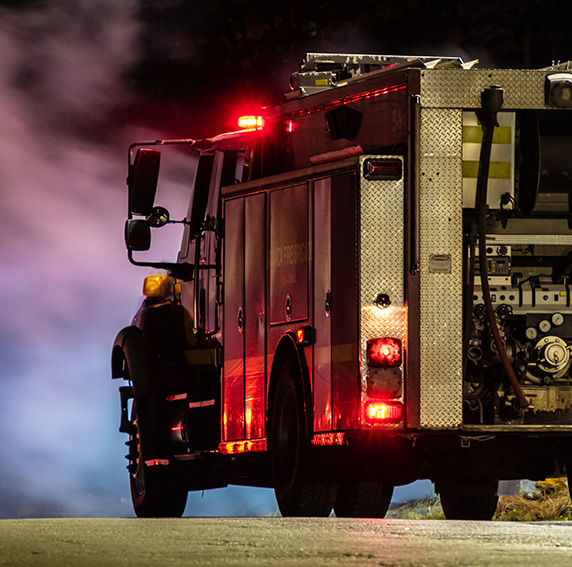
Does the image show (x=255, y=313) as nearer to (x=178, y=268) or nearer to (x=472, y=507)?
(x=178, y=268)

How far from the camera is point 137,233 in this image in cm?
1177

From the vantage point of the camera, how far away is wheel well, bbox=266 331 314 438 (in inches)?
384

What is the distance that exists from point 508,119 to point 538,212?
66 cm

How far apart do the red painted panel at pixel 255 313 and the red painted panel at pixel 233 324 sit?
10 cm

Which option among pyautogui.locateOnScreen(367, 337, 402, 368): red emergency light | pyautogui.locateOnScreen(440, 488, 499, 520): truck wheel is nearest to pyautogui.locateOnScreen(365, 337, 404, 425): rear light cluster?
pyautogui.locateOnScreen(367, 337, 402, 368): red emergency light

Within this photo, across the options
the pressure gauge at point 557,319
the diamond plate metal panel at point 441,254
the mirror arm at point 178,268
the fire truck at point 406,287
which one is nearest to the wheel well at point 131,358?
the mirror arm at point 178,268

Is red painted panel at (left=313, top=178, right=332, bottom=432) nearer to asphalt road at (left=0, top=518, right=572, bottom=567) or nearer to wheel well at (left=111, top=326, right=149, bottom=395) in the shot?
asphalt road at (left=0, top=518, right=572, bottom=567)

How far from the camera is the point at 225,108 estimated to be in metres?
21.7

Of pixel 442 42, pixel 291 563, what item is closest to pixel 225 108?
pixel 442 42

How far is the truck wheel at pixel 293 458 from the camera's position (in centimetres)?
984

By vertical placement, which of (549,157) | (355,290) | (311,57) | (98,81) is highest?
(98,81)

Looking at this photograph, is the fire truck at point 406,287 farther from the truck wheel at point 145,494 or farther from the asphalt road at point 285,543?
the truck wheel at point 145,494

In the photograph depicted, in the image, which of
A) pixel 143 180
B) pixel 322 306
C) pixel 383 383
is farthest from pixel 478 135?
pixel 143 180

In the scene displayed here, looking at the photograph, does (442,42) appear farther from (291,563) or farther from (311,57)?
(291,563)
